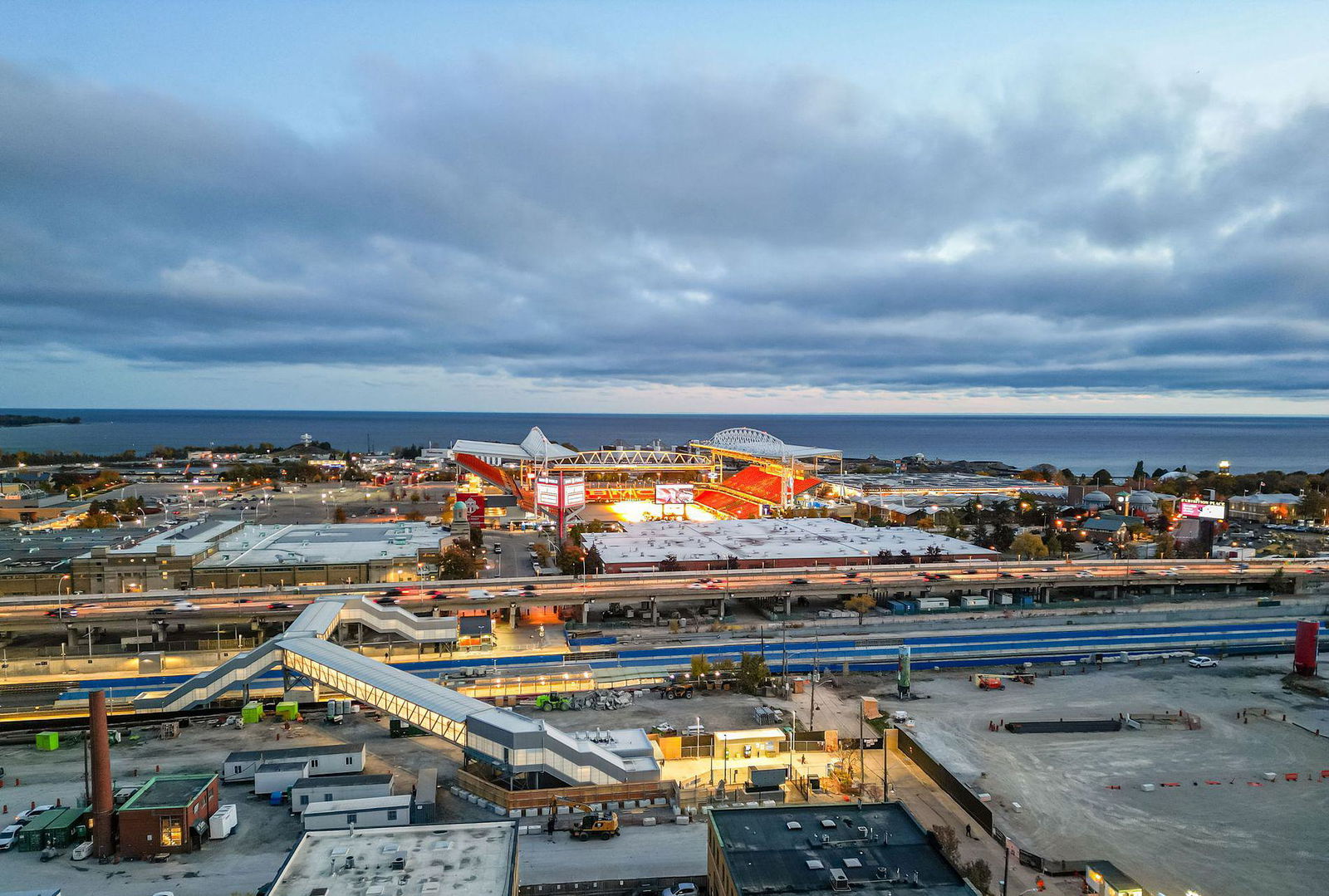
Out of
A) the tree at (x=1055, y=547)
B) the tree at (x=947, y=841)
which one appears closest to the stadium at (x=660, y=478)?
the tree at (x=1055, y=547)

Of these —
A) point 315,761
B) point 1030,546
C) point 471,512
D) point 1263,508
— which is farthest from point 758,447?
point 315,761

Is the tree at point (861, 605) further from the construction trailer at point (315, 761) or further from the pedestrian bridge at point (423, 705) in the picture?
the construction trailer at point (315, 761)

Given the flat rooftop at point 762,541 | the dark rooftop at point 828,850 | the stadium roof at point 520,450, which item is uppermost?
the stadium roof at point 520,450

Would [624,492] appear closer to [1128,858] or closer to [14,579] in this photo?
[14,579]

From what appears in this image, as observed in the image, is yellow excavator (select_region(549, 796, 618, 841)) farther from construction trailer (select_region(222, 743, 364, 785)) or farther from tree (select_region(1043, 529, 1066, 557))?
tree (select_region(1043, 529, 1066, 557))

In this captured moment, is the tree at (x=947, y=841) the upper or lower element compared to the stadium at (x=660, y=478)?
lower

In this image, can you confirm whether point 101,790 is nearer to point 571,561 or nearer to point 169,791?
point 169,791

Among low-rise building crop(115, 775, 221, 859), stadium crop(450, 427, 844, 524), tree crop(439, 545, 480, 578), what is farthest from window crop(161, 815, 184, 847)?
stadium crop(450, 427, 844, 524)

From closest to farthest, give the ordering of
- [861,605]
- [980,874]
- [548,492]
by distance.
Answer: [980,874] → [861,605] → [548,492]
